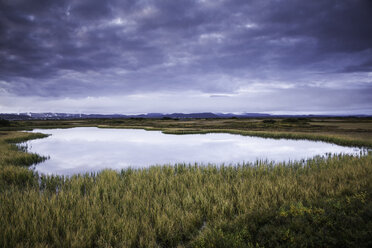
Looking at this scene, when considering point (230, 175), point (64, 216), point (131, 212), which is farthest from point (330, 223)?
point (64, 216)

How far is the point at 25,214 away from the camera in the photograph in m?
6.30

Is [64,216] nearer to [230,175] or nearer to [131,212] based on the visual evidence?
[131,212]

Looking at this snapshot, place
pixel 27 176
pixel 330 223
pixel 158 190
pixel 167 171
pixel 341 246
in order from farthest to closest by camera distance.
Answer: pixel 167 171
pixel 27 176
pixel 158 190
pixel 330 223
pixel 341 246

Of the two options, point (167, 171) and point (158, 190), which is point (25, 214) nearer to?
point (158, 190)

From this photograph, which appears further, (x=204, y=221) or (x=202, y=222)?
(x=204, y=221)

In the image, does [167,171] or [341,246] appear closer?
[341,246]

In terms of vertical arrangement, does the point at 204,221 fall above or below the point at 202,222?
below

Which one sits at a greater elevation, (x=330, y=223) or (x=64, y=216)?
(x=330, y=223)

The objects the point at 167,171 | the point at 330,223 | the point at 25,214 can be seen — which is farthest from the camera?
the point at 167,171

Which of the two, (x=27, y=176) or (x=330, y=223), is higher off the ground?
(x=330, y=223)

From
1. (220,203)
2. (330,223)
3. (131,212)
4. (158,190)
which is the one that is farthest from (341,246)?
(158,190)

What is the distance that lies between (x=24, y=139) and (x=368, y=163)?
44.0m

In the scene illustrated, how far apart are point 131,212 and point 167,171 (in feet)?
20.1

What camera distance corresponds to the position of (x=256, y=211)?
21.7 ft
